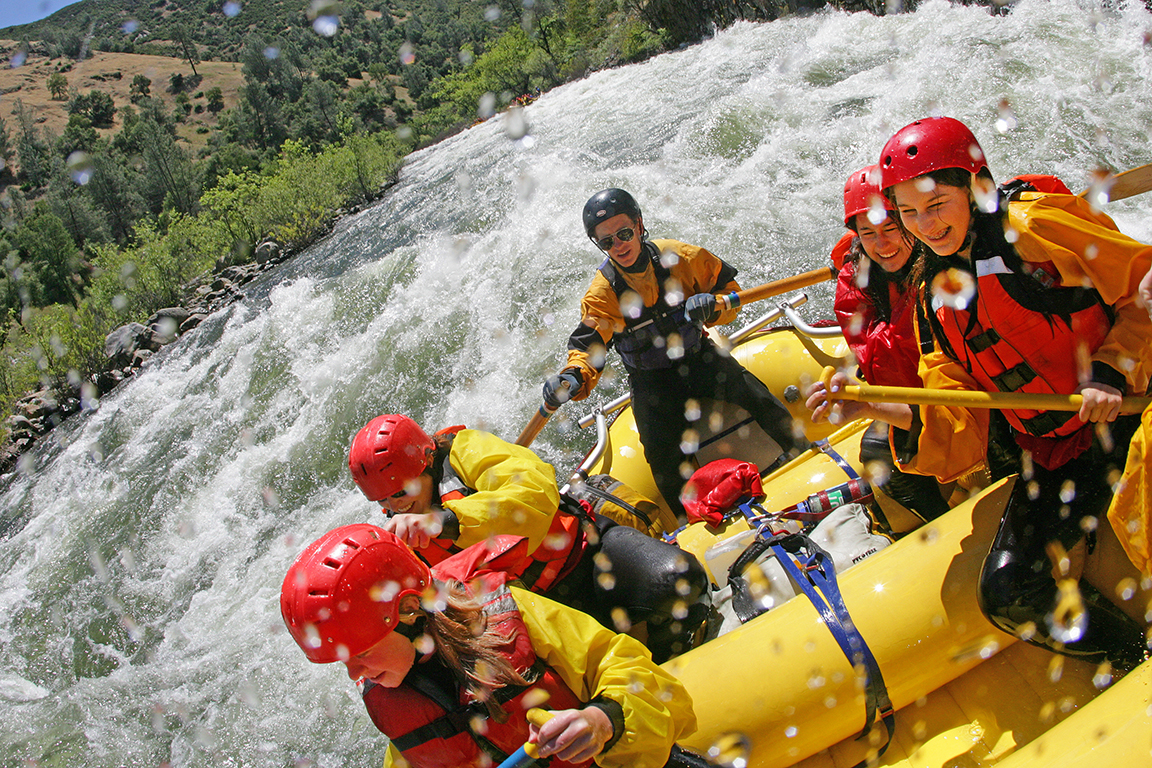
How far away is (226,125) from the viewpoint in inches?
2527

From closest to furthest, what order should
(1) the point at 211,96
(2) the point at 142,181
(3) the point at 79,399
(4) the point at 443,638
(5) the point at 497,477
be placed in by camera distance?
1. (4) the point at 443,638
2. (5) the point at 497,477
3. (3) the point at 79,399
4. (2) the point at 142,181
5. (1) the point at 211,96

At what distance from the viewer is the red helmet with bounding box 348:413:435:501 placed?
98.4 inches

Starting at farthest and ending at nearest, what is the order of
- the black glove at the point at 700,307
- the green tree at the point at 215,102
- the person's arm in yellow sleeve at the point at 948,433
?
the green tree at the point at 215,102
the black glove at the point at 700,307
the person's arm in yellow sleeve at the point at 948,433

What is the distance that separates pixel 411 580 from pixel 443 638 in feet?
0.52

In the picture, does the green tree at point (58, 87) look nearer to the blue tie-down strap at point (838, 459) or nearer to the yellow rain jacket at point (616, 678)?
the blue tie-down strap at point (838, 459)

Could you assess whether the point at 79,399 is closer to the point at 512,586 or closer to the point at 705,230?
the point at 705,230

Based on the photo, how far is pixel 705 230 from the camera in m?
8.94

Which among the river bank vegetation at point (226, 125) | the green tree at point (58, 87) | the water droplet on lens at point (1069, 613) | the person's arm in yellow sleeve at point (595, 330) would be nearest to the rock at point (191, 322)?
the river bank vegetation at point (226, 125)

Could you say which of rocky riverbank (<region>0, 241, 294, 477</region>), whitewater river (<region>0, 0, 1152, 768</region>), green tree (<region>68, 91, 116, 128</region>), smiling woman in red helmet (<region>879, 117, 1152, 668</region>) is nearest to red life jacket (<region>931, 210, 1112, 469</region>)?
smiling woman in red helmet (<region>879, 117, 1152, 668</region>)

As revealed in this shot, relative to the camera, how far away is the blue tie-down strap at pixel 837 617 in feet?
6.88

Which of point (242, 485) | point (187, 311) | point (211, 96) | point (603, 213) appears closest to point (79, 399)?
point (187, 311)

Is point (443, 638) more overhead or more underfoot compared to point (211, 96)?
more underfoot

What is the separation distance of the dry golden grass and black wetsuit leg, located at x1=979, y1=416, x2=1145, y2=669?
7583 centimetres

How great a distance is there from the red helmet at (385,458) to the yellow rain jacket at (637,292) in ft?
4.04
